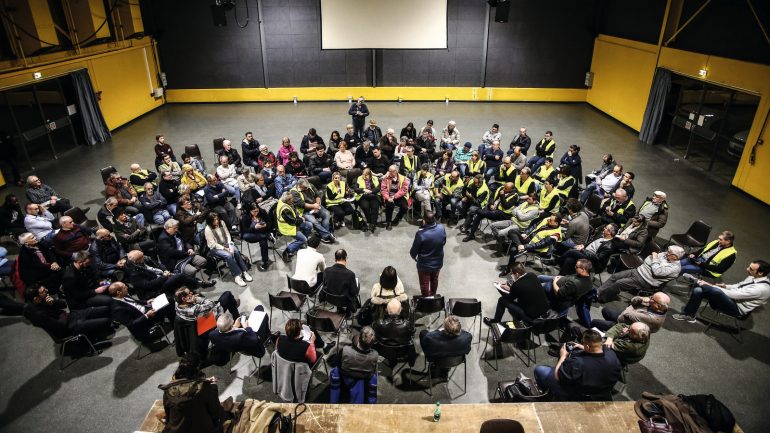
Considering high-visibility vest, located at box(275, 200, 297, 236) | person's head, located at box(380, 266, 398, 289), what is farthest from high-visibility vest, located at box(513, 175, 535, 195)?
high-visibility vest, located at box(275, 200, 297, 236)

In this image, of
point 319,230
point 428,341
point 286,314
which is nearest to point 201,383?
point 428,341

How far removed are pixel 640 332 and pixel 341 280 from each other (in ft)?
10.4

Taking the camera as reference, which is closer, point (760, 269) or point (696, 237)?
point (760, 269)

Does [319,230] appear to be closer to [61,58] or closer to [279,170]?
[279,170]

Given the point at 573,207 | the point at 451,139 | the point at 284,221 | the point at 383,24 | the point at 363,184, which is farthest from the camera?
the point at 383,24

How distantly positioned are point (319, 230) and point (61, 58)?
30.3ft

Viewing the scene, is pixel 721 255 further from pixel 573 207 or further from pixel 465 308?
pixel 465 308

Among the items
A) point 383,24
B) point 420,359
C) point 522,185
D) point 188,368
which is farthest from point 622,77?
point 188,368

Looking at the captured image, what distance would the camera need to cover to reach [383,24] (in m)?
15.7

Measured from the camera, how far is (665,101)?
39.3ft

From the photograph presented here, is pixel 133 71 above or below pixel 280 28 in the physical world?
below

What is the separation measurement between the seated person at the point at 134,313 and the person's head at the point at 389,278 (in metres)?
2.60

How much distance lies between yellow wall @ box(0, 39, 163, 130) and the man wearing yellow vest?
13.9 m

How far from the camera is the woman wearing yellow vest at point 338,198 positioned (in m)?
7.89
